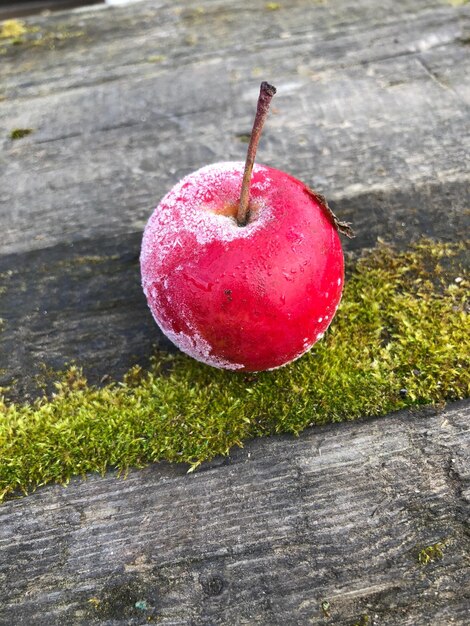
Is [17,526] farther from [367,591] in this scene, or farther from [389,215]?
[389,215]

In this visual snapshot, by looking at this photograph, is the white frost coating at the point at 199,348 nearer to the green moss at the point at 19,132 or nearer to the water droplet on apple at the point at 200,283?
the water droplet on apple at the point at 200,283

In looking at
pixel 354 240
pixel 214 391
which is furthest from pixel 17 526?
pixel 354 240

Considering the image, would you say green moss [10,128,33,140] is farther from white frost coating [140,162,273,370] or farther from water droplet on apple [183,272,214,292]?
water droplet on apple [183,272,214,292]

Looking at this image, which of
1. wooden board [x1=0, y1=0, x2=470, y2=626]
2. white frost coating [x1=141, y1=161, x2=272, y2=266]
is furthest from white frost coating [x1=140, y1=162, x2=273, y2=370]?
wooden board [x1=0, y1=0, x2=470, y2=626]

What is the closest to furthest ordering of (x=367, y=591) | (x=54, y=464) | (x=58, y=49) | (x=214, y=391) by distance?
1. (x=367, y=591)
2. (x=54, y=464)
3. (x=214, y=391)
4. (x=58, y=49)

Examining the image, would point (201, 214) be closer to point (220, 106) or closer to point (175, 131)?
point (175, 131)
